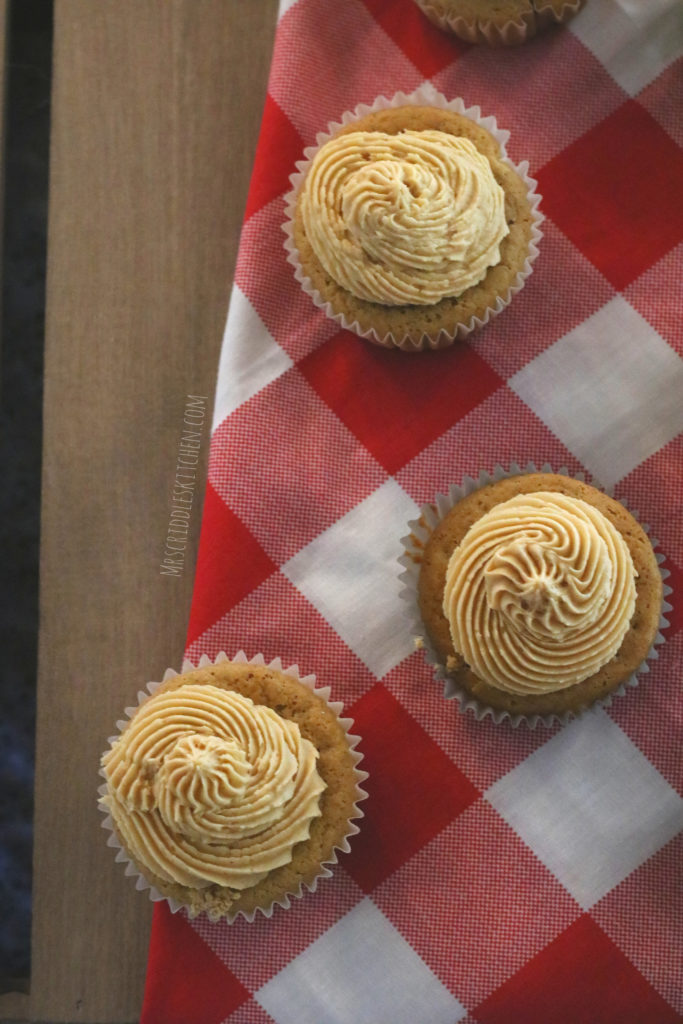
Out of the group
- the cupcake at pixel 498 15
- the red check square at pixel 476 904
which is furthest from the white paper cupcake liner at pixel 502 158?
the red check square at pixel 476 904

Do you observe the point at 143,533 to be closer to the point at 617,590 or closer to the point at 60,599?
the point at 60,599

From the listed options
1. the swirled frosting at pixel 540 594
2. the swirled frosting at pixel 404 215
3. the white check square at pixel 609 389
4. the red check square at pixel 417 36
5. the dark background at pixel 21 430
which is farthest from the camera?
the dark background at pixel 21 430

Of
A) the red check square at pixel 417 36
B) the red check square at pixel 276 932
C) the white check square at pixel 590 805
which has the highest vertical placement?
the red check square at pixel 417 36

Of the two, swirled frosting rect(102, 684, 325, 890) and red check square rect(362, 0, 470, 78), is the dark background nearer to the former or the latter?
swirled frosting rect(102, 684, 325, 890)

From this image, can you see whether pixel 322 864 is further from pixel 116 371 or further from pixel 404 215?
pixel 404 215

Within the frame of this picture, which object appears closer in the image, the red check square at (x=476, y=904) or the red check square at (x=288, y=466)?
the red check square at (x=476, y=904)

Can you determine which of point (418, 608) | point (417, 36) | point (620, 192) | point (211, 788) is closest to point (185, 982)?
point (211, 788)

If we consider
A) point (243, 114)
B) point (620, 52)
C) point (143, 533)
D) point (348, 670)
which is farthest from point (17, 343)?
point (620, 52)

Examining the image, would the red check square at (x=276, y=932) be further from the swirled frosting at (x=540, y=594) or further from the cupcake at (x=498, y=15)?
the cupcake at (x=498, y=15)
